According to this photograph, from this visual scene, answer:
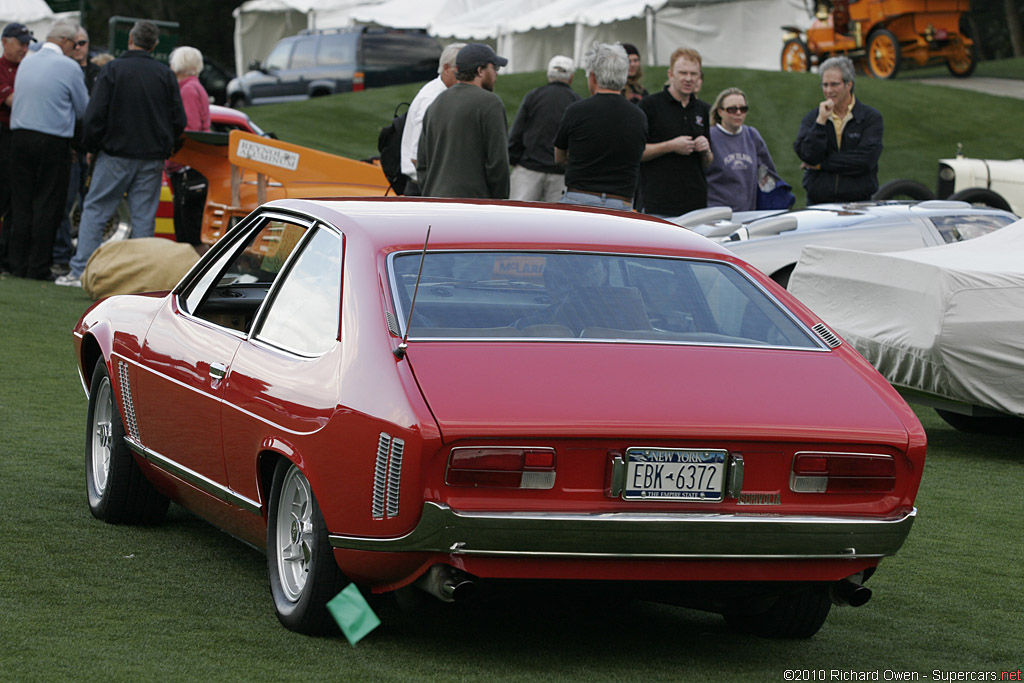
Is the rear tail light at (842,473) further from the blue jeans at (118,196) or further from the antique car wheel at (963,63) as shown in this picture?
the antique car wheel at (963,63)

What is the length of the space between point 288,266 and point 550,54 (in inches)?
1234

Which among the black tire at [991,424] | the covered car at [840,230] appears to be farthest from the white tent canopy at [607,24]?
the black tire at [991,424]

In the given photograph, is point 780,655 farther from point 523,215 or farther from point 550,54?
point 550,54

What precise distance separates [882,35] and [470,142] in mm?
24476

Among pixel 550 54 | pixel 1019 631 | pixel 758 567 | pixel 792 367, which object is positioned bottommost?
→ pixel 550 54

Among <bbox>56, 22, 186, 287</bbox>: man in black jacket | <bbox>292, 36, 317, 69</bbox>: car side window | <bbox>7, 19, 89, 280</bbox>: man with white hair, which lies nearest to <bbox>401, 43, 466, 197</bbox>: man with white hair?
<bbox>56, 22, 186, 287</bbox>: man in black jacket

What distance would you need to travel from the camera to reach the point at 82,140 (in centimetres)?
1313

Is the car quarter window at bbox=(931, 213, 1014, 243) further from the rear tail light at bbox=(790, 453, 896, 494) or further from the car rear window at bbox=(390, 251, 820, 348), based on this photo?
the rear tail light at bbox=(790, 453, 896, 494)

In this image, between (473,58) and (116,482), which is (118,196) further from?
(116,482)

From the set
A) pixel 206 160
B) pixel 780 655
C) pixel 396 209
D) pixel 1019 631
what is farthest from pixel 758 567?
pixel 206 160

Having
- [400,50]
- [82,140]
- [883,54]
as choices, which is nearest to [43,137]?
[82,140]

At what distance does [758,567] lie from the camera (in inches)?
167

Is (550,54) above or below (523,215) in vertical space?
below

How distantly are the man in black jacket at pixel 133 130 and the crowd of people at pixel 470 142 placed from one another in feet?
0.04
